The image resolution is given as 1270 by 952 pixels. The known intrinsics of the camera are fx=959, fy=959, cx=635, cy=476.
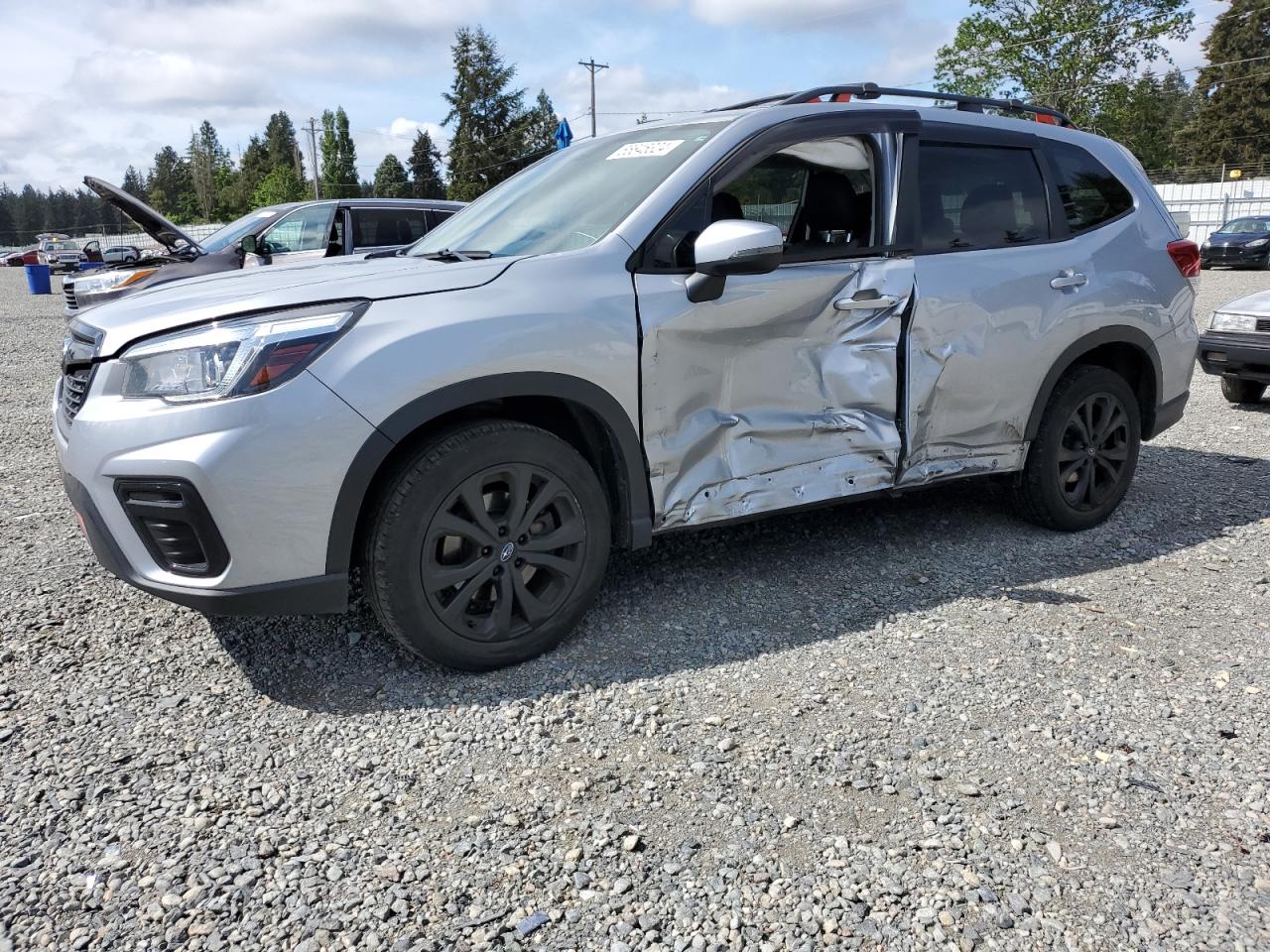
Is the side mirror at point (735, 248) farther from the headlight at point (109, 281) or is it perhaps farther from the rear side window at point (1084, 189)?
the headlight at point (109, 281)

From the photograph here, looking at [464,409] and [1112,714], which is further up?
[464,409]

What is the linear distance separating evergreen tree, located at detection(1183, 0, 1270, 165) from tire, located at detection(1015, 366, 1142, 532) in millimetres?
72767

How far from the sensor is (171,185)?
11194cm

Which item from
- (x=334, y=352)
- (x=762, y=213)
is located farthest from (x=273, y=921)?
(x=762, y=213)

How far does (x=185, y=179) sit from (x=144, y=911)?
4618 inches

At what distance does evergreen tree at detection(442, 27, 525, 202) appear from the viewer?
2557 inches

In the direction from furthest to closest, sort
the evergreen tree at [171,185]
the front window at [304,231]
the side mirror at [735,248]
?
the evergreen tree at [171,185], the front window at [304,231], the side mirror at [735,248]

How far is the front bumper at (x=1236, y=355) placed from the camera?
291 inches

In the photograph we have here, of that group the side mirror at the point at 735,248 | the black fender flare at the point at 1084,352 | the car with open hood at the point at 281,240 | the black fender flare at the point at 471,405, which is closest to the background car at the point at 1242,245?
the car with open hood at the point at 281,240

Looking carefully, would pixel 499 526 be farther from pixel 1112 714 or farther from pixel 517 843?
pixel 1112 714

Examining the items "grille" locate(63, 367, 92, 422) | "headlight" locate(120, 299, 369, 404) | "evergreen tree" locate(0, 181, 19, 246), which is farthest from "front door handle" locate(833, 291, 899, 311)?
"evergreen tree" locate(0, 181, 19, 246)

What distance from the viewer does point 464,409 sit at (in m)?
3.08

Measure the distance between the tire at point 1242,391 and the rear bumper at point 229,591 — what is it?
774 centimetres

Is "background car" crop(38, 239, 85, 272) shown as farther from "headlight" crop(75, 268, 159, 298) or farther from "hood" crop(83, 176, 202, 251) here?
"hood" crop(83, 176, 202, 251)
